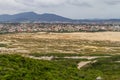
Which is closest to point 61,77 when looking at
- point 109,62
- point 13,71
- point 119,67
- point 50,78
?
point 50,78

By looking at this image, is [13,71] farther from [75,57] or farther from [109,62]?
[75,57]

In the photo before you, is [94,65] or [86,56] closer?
[94,65]

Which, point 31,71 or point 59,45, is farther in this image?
point 59,45

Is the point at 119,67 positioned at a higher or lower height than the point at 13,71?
lower

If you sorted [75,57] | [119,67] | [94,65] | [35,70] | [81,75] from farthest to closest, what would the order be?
[75,57], [94,65], [119,67], [81,75], [35,70]

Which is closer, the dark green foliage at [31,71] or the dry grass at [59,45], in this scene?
the dark green foliage at [31,71]

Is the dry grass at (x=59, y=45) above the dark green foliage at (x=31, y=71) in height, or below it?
below

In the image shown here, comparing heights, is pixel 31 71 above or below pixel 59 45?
above

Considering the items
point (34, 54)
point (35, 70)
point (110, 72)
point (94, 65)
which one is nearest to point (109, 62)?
point (94, 65)

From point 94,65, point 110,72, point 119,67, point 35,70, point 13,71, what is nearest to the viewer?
point 13,71

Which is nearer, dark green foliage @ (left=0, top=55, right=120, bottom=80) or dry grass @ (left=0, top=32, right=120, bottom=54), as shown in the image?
dark green foliage @ (left=0, top=55, right=120, bottom=80)

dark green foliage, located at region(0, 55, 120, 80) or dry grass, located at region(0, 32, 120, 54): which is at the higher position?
dark green foliage, located at region(0, 55, 120, 80)
